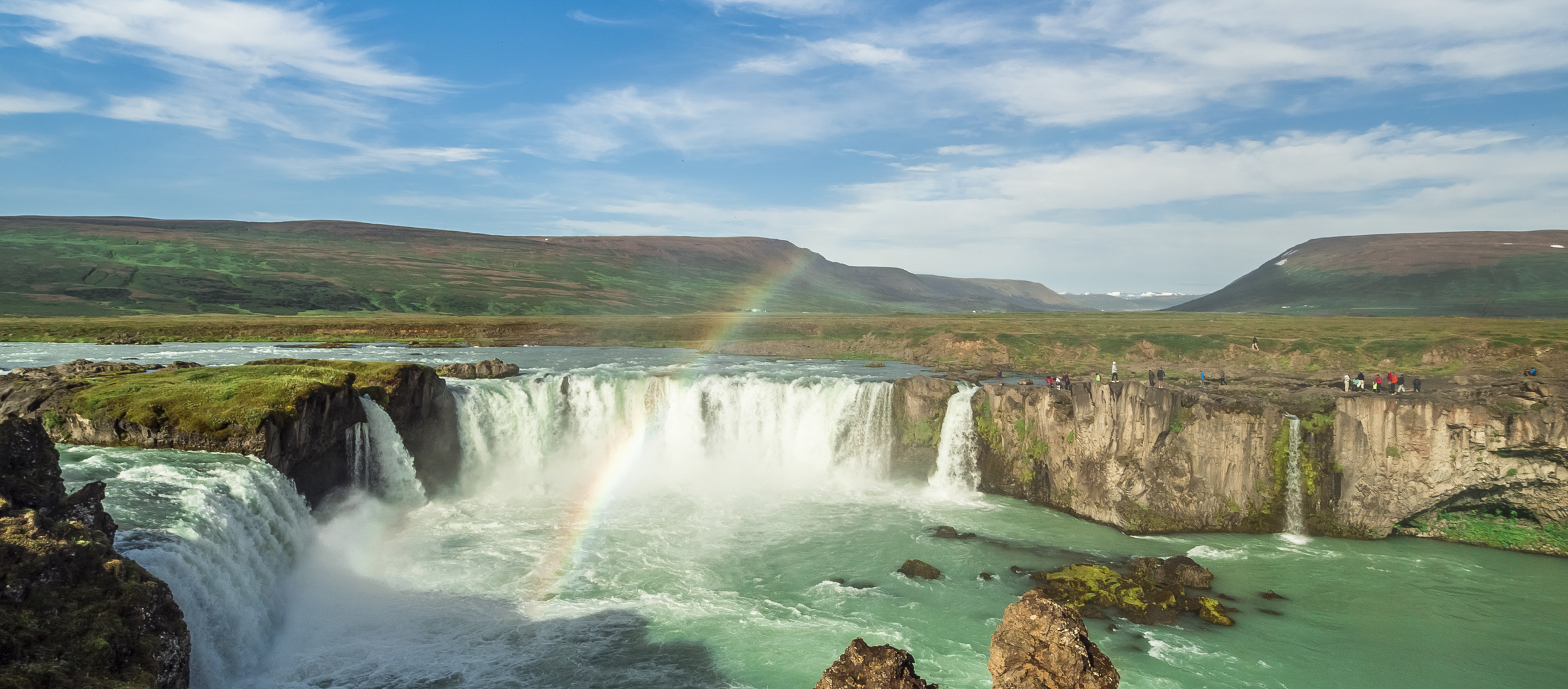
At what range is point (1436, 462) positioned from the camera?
105 ft

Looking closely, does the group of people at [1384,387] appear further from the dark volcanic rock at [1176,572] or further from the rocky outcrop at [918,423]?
the rocky outcrop at [918,423]

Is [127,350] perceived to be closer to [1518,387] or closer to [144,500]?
[144,500]

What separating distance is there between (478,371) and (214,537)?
3484 cm

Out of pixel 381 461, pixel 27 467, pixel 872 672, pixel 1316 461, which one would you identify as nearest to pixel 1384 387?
pixel 1316 461

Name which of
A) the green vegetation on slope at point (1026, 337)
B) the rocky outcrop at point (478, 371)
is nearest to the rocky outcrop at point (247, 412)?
the rocky outcrop at point (478, 371)

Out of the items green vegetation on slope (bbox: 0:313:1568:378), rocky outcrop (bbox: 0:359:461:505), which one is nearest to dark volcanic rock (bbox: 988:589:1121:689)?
rocky outcrop (bbox: 0:359:461:505)

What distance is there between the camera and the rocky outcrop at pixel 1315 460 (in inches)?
1227

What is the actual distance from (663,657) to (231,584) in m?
11.7

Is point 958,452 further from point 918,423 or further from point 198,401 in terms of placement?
point 198,401

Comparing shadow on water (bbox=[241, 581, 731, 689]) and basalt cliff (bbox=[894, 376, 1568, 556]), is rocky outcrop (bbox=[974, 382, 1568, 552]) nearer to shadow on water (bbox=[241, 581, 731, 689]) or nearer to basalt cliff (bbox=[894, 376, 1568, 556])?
basalt cliff (bbox=[894, 376, 1568, 556])

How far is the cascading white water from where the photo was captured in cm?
1783

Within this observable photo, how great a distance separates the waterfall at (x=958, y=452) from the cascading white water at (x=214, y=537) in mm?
29700

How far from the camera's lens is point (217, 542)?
20.3 metres

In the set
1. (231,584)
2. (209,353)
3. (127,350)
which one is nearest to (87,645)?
(231,584)
